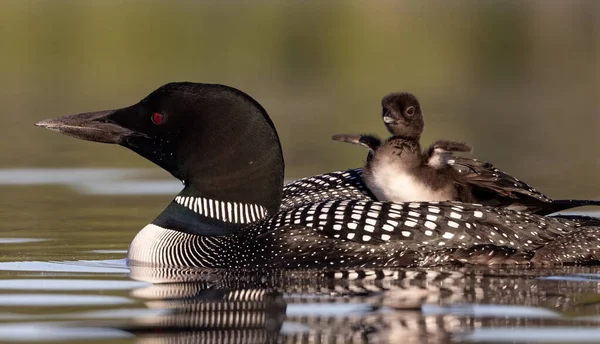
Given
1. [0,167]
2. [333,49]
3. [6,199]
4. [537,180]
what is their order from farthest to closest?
1. [333,49]
2. [0,167]
3. [537,180]
4. [6,199]

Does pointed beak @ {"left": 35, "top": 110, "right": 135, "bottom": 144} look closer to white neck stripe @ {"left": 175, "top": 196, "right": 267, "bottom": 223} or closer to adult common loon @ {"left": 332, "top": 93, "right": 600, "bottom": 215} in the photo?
white neck stripe @ {"left": 175, "top": 196, "right": 267, "bottom": 223}

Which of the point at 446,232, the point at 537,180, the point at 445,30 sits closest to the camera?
the point at 446,232

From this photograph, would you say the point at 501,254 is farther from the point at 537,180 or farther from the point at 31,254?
the point at 537,180

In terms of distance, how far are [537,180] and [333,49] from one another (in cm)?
1460

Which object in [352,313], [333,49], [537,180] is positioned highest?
[333,49]

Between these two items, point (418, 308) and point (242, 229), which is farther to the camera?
point (242, 229)

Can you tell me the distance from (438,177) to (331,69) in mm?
15360

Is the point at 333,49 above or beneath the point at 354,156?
above

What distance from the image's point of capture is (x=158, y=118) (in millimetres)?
6527

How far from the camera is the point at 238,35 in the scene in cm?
2702

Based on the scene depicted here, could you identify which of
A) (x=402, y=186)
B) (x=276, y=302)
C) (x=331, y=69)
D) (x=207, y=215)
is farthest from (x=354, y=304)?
(x=331, y=69)

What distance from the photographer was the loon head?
6.44 m

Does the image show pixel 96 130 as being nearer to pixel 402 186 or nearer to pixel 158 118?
pixel 158 118

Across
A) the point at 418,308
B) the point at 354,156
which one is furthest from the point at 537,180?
the point at 418,308
